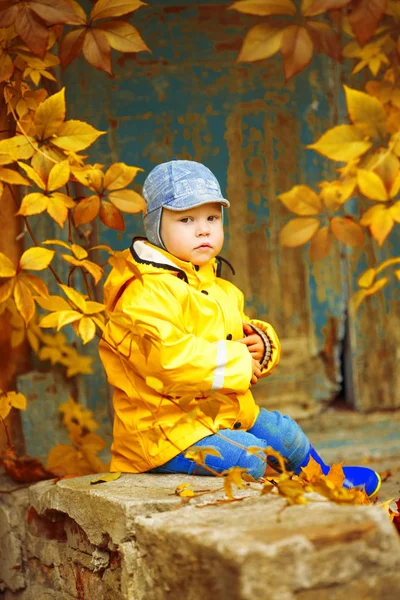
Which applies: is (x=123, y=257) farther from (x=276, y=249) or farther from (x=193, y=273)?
(x=276, y=249)

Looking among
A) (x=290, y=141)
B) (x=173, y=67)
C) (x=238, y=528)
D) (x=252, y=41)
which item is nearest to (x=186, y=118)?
(x=173, y=67)

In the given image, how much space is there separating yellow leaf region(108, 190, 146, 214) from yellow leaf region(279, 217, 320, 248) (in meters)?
0.62

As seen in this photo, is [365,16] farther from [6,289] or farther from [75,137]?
[6,289]

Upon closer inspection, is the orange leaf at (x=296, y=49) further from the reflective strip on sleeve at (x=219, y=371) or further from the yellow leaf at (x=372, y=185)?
the reflective strip on sleeve at (x=219, y=371)

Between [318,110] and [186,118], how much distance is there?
604 millimetres

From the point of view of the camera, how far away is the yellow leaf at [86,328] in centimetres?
266

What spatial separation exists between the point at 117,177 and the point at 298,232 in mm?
722

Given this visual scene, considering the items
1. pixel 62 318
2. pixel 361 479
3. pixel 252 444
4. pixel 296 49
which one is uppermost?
pixel 296 49

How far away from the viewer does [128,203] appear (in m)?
2.92

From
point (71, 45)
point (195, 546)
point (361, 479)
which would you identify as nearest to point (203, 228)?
point (71, 45)

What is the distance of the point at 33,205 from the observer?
9.29ft

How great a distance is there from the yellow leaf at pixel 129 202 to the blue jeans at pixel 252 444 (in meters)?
0.75

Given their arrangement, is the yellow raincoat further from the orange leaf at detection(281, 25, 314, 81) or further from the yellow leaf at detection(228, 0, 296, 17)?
the yellow leaf at detection(228, 0, 296, 17)

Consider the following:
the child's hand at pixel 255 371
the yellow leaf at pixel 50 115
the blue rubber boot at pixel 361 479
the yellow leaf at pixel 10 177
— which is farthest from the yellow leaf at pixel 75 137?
the blue rubber boot at pixel 361 479
